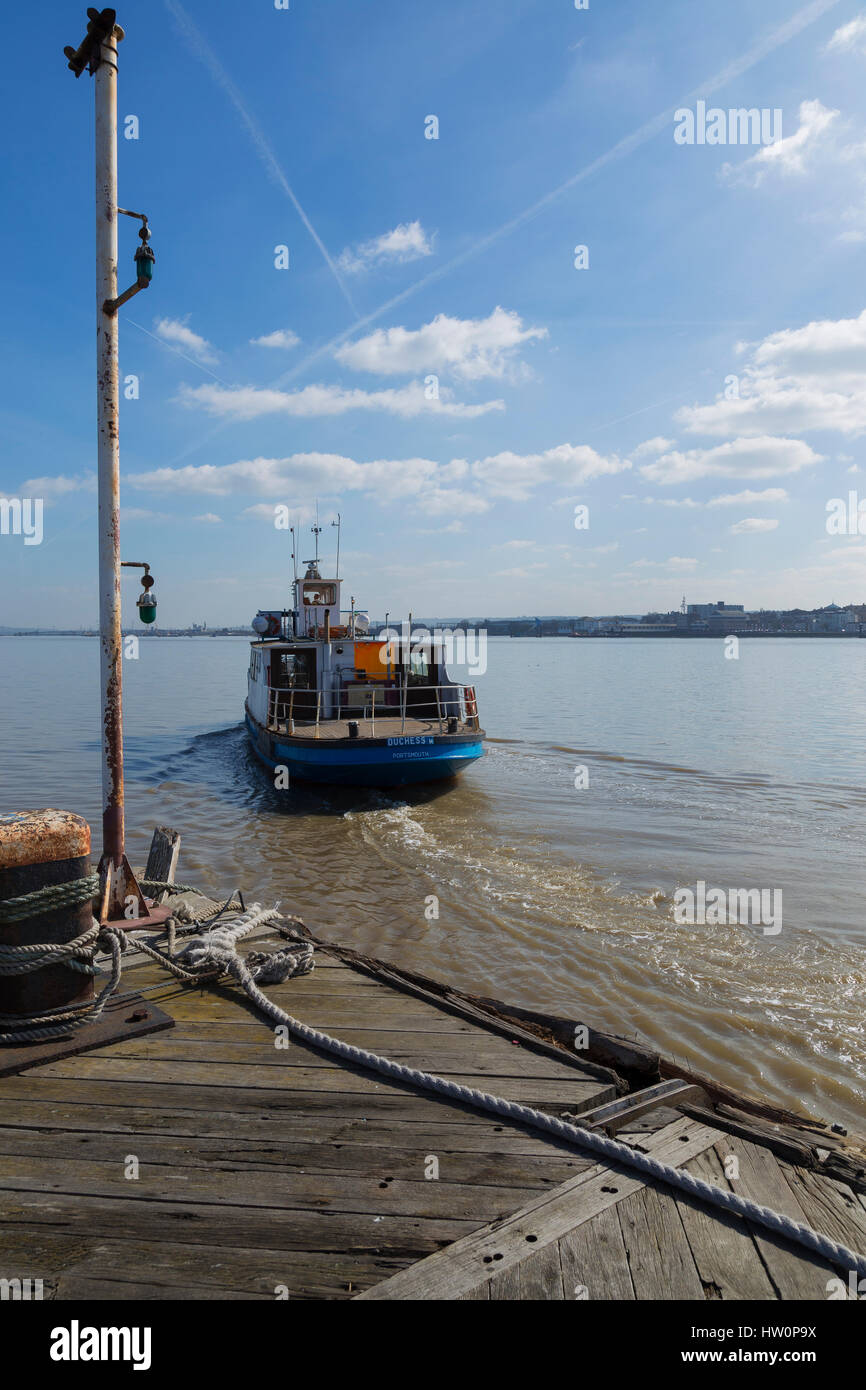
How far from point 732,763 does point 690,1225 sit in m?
22.1

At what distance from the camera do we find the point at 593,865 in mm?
12789

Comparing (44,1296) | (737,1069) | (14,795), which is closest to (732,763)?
(737,1069)

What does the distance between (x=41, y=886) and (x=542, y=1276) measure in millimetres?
3044

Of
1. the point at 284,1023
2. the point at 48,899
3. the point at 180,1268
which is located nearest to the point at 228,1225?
the point at 180,1268

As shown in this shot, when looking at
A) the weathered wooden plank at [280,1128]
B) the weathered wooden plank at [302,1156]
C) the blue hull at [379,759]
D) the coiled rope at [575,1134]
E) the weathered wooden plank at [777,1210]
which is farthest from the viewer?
the blue hull at [379,759]

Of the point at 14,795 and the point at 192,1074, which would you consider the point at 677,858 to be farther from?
the point at 14,795

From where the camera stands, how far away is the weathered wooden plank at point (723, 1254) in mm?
2506

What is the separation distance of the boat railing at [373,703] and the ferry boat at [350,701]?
35 millimetres

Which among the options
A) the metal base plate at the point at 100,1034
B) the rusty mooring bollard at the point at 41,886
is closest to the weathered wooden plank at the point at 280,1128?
the metal base plate at the point at 100,1034

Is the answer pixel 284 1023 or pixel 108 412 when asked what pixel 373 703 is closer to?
pixel 108 412

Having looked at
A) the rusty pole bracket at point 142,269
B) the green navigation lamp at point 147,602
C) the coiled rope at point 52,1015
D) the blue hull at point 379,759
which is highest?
the rusty pole bracket at point 142,269

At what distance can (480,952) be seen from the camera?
9.07m

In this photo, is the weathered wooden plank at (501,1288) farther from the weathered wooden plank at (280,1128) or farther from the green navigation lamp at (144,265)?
the green navigation lamp at (144,265)

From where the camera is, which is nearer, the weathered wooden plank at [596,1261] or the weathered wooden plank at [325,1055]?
the weathered wooden plank at [596,1261]
